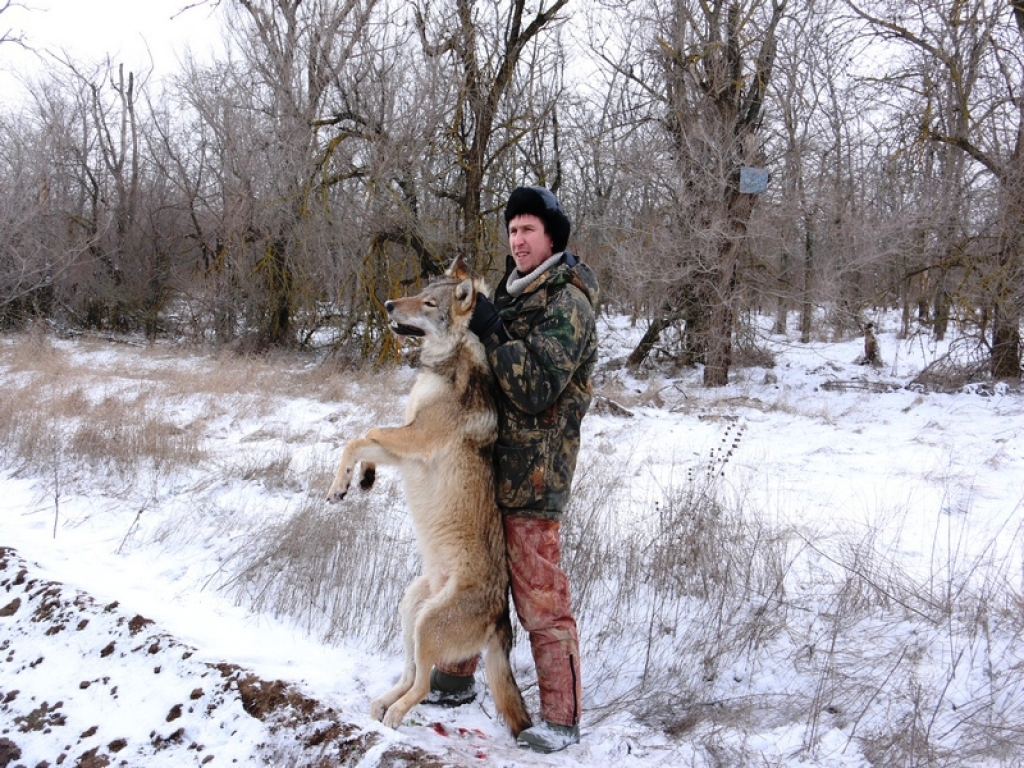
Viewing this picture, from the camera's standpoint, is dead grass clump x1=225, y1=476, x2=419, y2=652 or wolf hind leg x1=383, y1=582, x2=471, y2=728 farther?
dead grass clump x1=225, y1=476, x2=419, y2=652

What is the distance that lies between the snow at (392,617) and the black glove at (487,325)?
173 centimetres

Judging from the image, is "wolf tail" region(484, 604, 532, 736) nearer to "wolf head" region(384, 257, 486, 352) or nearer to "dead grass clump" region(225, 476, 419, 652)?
"dead grass clump" region(225, 476, 419, 652)

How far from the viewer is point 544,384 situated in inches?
109

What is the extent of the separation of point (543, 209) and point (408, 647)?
7.44 ft

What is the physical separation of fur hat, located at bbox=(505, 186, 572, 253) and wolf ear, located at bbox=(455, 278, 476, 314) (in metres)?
0.41

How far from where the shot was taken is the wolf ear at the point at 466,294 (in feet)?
10.2

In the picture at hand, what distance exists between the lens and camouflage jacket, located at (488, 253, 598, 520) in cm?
278

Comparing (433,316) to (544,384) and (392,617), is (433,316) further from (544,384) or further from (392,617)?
(392,617)

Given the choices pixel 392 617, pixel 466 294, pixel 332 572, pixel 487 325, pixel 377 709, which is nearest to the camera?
pixel 377 709

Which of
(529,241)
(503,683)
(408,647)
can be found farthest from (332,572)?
(529,241)

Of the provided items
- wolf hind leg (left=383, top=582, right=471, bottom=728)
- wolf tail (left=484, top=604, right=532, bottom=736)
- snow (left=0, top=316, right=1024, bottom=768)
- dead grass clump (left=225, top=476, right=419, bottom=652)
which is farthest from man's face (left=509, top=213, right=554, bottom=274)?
dead grass clump (left=225, top=476, right=419, bottom=652)

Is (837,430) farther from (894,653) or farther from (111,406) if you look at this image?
(111,406)

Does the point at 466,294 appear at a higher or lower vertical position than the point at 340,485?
higher

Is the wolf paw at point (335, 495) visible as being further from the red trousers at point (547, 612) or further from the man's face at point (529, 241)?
the man's face at point (529, 241)
